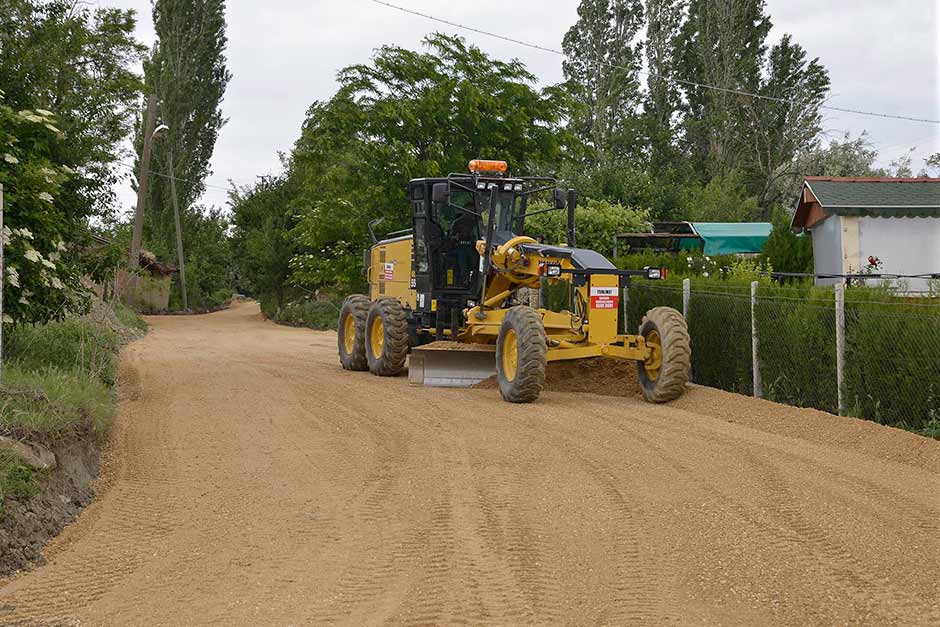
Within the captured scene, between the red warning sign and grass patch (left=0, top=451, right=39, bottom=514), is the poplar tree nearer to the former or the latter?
the red warning sign

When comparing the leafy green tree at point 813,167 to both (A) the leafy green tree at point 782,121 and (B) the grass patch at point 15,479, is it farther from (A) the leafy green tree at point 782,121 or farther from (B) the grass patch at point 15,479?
(B) the grass patch at point 15,479

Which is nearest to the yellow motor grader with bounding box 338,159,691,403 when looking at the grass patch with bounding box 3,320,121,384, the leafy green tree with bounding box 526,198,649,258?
the grass patch with bounding box 3,320,121,384

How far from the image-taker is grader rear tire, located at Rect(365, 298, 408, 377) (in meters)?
16.8

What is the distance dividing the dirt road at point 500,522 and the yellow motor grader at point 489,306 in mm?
1205

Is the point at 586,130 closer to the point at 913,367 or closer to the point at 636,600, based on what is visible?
the point at 913,367

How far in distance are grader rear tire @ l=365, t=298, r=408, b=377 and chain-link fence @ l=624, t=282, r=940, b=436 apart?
456cm

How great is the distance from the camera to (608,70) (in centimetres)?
5528

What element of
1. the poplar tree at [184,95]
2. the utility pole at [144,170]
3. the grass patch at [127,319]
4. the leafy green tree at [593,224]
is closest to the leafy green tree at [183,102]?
the poplar tree at [184,95]

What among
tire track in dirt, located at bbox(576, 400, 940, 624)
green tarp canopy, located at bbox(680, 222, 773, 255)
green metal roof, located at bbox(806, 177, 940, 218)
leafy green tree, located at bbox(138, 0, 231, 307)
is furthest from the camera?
leafy green tree, located at bbox(138, 0, 231, 307)

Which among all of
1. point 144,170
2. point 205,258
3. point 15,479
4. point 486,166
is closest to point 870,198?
point 486,166

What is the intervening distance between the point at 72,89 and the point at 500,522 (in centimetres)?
1055

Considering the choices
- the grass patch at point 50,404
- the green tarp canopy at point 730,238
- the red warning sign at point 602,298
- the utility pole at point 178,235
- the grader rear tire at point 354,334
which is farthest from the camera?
the utility pole at point 178,235

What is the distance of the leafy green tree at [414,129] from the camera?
28297 millimetres

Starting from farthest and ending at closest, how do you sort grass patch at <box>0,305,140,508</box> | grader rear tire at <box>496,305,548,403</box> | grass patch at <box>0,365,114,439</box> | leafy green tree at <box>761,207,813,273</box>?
leafy green tree at <box>761,207,813,273</box> → grader rear tire at <box>496,305,548,403</box> → grass patch at <box>0,365,114,439</box> → grass patch at <box>0,305,140,508</box>
